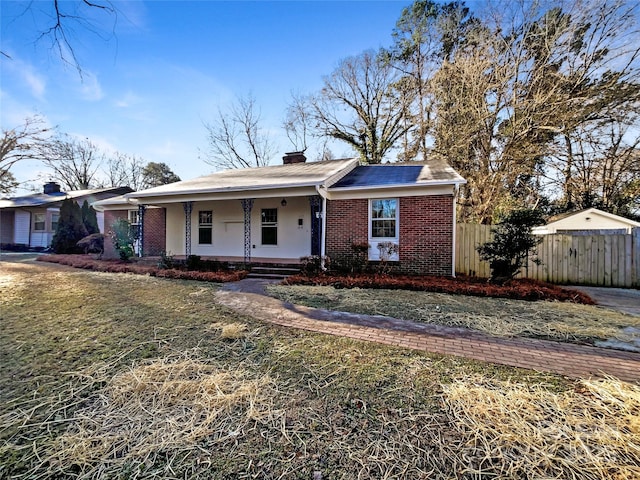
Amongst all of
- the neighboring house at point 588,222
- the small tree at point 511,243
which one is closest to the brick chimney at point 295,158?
the small tree at point 511,243

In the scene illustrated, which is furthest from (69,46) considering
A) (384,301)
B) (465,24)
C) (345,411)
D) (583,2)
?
(465,24)

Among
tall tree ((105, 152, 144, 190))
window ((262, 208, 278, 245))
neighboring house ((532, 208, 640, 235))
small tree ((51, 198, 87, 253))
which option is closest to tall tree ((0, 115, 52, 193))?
small tree ((51, 198, 87, 253))

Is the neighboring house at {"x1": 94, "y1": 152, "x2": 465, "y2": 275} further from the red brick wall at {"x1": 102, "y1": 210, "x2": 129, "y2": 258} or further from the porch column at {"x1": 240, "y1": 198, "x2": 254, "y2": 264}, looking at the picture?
the red brick wall at {"x1": 102, "y1": 210, "x2": 129, "y2": 258}

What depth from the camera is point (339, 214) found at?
32.3ft

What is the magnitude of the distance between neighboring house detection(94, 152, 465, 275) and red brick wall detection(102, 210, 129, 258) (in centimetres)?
376

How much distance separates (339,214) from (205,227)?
6.50m

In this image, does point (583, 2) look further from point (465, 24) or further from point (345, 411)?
point (345, 411)

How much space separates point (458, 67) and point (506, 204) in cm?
738

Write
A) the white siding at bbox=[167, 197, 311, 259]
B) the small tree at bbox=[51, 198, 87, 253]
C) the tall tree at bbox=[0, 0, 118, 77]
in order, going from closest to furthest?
the tall tree at bbox=[0, 0, 118, 77]
the white siding at bbox=[167, 197, 311, 259]
the small tree at bbox=[51, 198, 87, 253]

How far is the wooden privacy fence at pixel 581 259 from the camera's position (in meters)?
8.54

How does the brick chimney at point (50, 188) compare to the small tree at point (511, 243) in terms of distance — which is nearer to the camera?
the small tree at point (511, 243)

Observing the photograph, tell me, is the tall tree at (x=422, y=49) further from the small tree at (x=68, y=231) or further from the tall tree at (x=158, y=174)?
the tall tree at (x=158, y=174)

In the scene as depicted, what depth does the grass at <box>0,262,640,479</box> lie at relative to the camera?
1.90 m

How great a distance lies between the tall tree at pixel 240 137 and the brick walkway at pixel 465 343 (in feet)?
73.5
